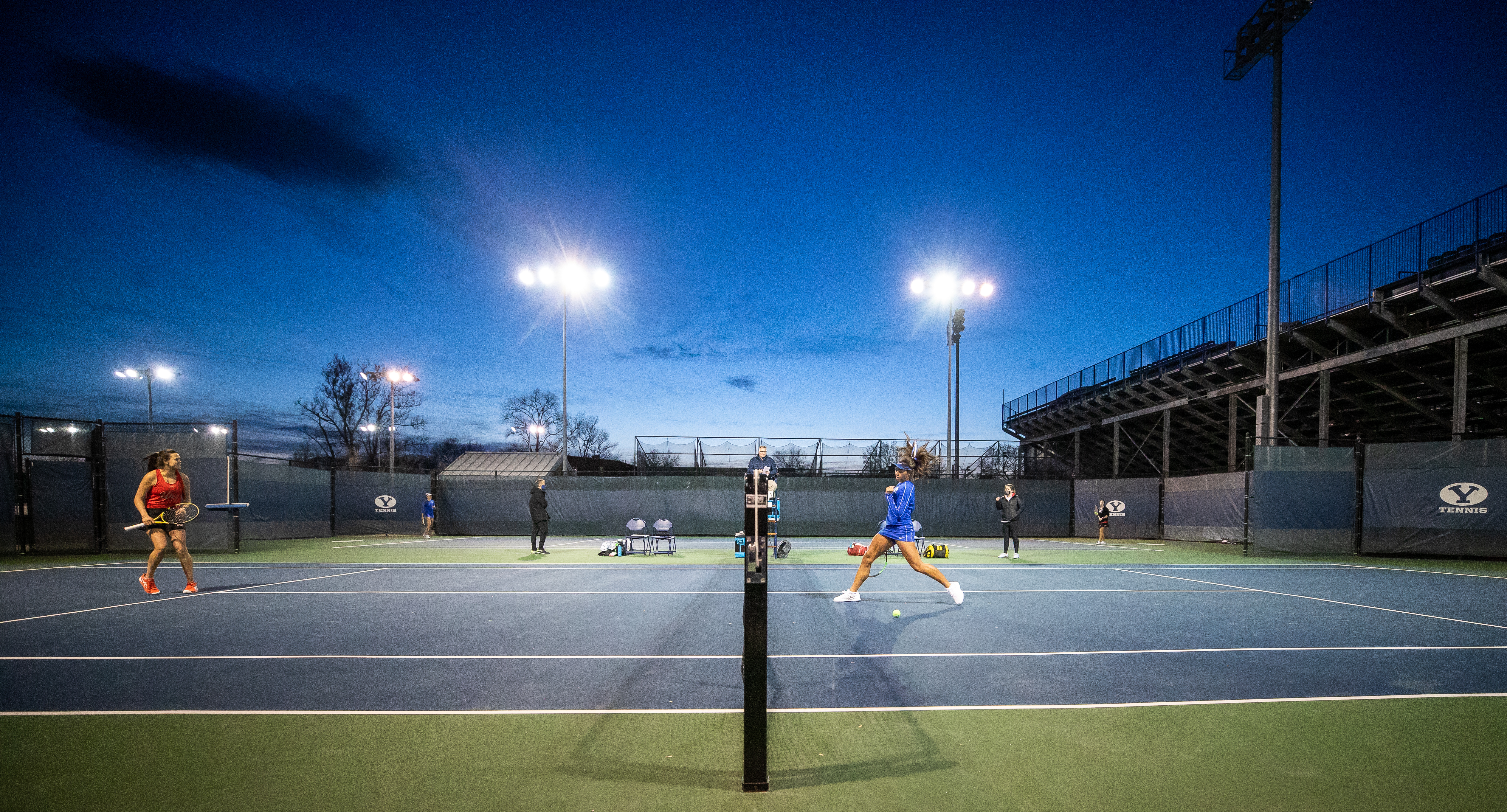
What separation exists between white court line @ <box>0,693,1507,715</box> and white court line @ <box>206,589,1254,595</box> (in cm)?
506

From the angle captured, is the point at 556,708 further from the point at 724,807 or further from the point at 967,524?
the point at 967,524

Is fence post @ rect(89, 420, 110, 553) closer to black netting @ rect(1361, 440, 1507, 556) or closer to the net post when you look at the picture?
the net post

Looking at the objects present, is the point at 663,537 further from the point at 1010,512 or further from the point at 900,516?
the point at 900,516

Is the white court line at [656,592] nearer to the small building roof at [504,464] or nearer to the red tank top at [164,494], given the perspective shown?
the red tank top at [164,494]

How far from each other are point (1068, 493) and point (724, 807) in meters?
26.6

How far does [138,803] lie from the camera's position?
9.53ft

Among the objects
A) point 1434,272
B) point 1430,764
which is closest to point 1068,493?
point 1434,272

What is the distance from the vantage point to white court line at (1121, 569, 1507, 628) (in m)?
7.25

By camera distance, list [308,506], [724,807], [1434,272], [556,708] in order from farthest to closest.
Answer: [308,506], [1434,272], [556,708], [724,807]

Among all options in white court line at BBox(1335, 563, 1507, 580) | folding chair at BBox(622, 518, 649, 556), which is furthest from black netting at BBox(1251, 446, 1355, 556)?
folding chair at BBox(622, 518, 649, 556)

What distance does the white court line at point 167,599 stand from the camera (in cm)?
711

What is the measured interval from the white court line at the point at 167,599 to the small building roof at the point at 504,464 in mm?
28817

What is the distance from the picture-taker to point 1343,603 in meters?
8.63

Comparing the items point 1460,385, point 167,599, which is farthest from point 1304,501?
point 167,599
